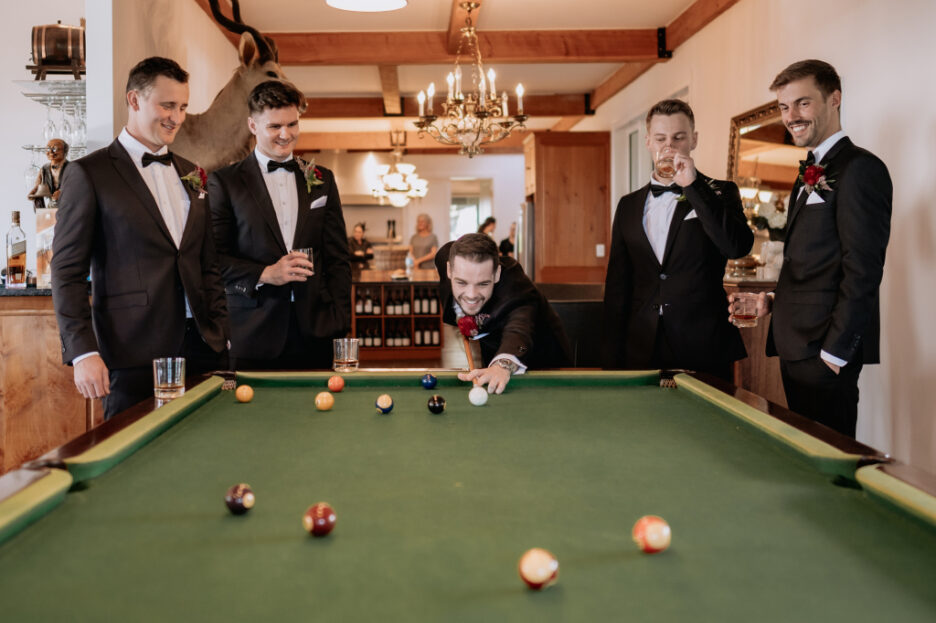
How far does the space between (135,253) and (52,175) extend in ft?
5.12

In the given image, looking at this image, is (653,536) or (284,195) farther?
(284,195)

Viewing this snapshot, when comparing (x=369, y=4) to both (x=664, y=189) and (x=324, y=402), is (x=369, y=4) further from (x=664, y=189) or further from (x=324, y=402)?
(x=324, y=402)

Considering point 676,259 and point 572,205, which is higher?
point 572,205

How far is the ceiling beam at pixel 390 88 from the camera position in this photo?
26.4 ft

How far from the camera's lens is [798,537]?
1.12m

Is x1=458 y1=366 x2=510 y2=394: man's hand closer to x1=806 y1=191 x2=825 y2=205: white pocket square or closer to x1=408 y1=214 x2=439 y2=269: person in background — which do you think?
x1=806 y1=191 x2=825 y2=205: white pocket square

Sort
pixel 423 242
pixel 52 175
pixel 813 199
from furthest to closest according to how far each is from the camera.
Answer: pixel 423 242 < pixel 52 175 < pixel 813 199

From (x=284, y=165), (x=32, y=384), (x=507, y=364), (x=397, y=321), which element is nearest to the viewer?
(x=507, y=364)

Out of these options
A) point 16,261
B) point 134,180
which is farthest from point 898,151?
point 16,261

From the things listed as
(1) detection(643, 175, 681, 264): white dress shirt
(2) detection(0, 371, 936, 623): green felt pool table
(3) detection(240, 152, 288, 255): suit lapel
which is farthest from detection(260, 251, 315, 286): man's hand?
(1) detection(643, 175, 681, 264): white dress shirt

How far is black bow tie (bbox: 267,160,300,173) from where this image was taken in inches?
123

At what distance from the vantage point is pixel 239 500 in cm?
119

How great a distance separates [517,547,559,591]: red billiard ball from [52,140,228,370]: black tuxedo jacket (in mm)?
1829

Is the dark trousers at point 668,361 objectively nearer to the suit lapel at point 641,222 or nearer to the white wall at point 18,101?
the suit lapel at point 641,222
